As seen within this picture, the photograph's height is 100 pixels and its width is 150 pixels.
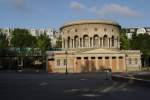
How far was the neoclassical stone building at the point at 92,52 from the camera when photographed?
99312 millimetres

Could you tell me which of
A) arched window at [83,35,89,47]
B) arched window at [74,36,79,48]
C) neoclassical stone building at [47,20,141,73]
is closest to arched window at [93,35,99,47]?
neoclassical stone building at [47,20,141,73]

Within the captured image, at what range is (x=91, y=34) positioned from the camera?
356ft

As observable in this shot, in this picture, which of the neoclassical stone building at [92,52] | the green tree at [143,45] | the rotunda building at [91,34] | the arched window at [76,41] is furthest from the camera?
the green tree at [143,45]

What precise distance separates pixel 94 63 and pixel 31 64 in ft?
107

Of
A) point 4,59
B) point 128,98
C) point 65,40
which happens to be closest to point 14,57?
point 4,59

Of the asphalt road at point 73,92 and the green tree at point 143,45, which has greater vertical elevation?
the green tree at point 143,45

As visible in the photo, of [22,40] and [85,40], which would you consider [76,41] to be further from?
[22,40]

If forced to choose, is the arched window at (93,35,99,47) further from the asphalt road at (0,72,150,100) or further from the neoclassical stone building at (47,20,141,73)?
the asphalt road at (0,72,150,100)

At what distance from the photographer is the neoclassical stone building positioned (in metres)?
99.3

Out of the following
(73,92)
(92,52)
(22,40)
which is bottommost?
(73,92)

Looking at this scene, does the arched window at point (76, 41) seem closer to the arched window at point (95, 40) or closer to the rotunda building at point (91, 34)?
the rotunda building at point (91, 34)

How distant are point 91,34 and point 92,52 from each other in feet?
35.1

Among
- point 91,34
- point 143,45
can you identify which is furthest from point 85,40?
point 143,45

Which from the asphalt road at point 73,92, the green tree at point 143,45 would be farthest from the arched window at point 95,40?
the asphalt road at point 73,92
